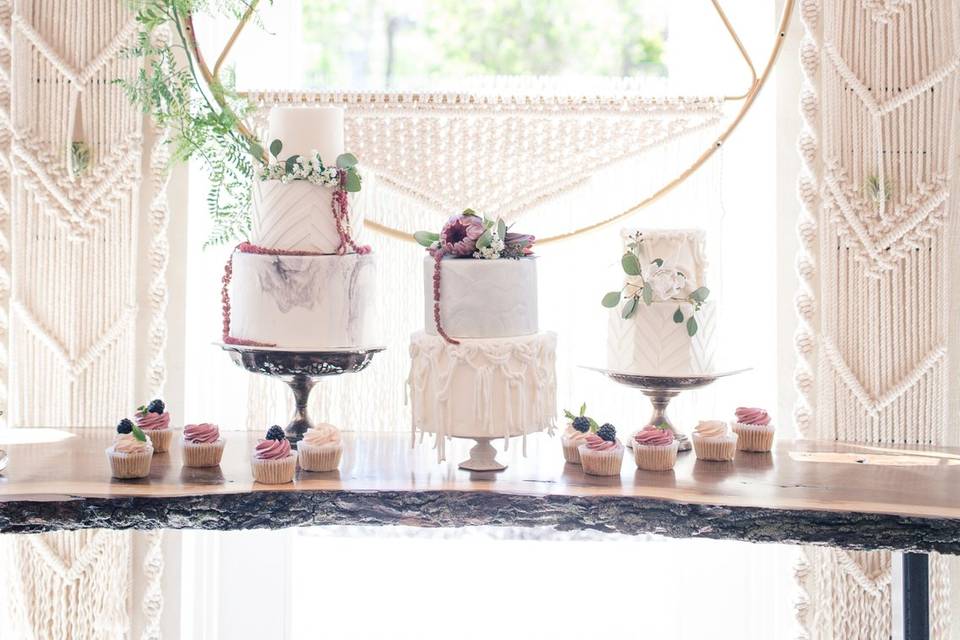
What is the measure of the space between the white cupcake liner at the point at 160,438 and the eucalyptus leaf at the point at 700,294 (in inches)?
35.5

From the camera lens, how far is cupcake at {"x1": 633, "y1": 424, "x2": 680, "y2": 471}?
1.48 m

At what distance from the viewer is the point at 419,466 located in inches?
58.9

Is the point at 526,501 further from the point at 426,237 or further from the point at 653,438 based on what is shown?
the point at 426,237

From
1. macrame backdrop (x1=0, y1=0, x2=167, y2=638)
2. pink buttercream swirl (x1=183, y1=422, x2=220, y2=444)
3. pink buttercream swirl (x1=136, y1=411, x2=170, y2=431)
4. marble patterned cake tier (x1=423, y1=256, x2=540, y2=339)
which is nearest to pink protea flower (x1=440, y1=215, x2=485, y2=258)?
marble patterned cake tier (x1=423, y1=256, x2=540, y2=339)

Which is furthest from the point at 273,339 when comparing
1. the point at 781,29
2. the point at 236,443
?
the point at 781,29

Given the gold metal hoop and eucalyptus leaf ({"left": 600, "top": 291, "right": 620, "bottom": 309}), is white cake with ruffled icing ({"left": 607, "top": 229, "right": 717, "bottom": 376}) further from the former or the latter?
the gold metal hoop

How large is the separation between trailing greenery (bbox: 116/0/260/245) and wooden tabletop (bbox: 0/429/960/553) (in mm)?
564

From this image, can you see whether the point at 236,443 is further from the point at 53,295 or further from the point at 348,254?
the point at 53,295

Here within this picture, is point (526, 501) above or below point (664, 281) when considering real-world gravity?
below

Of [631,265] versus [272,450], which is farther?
[631,265]

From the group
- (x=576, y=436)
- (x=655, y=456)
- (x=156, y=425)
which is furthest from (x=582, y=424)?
Answer: (x=156, y=425)

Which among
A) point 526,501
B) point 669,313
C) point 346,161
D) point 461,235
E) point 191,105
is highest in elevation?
point 191,105

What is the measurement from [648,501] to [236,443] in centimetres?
75

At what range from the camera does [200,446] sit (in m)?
1.48
